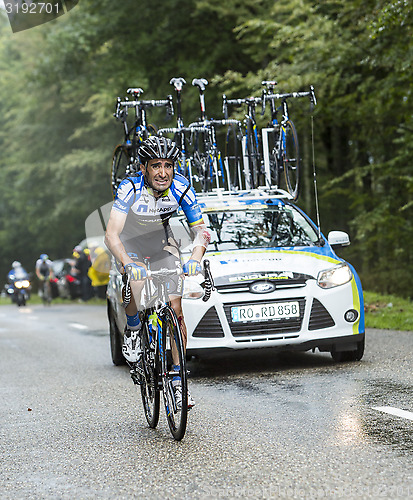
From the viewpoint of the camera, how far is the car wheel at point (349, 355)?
9623 millimetres

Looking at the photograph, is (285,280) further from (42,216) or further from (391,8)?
(42,216)

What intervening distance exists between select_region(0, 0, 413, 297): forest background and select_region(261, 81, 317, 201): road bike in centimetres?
300

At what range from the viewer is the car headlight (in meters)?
9.33

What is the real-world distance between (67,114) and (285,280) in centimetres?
3064

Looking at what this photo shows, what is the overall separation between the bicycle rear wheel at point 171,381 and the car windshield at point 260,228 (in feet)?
11.7

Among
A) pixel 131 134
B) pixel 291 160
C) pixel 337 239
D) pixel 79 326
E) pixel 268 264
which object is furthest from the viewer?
pixel 79 326

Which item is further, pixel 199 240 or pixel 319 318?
pixel 319 318

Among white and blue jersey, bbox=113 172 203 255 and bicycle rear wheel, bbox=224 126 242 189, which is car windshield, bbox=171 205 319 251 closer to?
bicycle rear wheel, bbox=224 126 242 189

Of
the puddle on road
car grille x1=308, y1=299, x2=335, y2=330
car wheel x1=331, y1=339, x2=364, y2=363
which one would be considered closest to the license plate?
car grille x1=308, y1=299, x2=335, y2=330

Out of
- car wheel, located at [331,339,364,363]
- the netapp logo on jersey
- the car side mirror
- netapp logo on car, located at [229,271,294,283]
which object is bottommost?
car wheel, located at [331,339,364,363]

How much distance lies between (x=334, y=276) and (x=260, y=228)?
122 cm

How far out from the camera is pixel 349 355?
384 inches

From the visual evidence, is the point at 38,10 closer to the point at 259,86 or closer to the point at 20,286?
the point at 20,286

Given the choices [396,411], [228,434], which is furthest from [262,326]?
[228,434]
